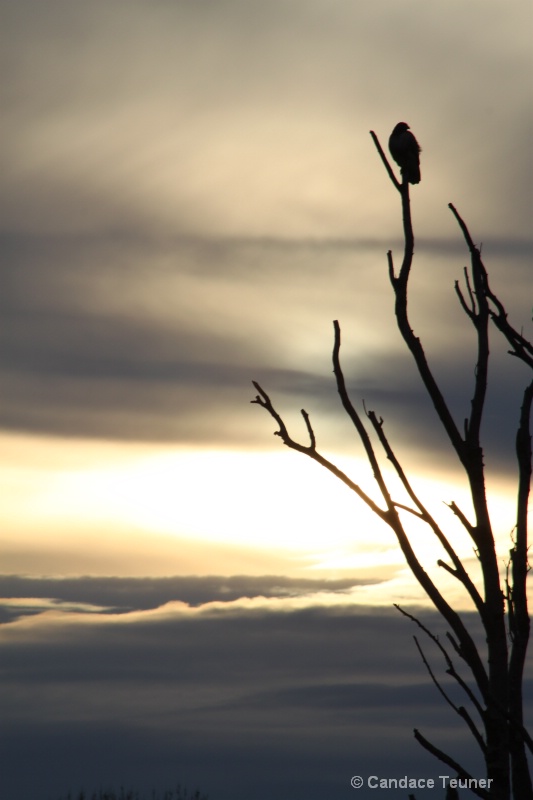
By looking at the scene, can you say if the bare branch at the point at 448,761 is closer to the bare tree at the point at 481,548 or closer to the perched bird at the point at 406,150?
the bare tree at the point at 481,548

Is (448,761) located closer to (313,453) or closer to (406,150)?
(313,453)

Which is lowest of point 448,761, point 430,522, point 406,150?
point 448,761

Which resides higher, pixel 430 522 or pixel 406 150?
pixel 406 150

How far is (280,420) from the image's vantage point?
17.4 feet

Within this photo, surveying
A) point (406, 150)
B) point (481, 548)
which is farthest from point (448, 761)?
point (406, 150)

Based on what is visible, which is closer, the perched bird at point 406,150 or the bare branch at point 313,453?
the bare branch at point 313,453

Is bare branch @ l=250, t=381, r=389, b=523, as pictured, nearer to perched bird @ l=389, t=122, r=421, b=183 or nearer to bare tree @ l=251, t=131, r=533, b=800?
bare tree @ l=251, t=131, r=533, b=800

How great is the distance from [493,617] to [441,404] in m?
1.18

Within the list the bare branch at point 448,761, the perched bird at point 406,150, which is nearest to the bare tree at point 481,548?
the bare branch at point 448,761

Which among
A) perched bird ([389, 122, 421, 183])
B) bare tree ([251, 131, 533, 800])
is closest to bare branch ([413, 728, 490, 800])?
bare tree ([251, 131, 533, 800])

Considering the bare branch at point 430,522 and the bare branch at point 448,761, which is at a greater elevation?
the bare branch at point 430,522

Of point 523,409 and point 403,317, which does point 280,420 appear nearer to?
point 403,317

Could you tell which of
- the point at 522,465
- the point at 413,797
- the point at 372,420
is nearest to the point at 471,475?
the point at 522,465

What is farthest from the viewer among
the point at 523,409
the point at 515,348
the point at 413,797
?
the point at 523,409
